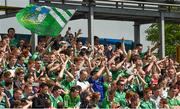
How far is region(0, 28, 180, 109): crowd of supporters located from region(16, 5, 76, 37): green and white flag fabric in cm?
44

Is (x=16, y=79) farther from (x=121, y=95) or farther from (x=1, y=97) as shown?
(x=121, y=95)

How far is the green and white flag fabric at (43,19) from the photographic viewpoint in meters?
18.8

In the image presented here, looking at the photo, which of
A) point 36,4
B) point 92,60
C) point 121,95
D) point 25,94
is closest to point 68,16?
point 36,4

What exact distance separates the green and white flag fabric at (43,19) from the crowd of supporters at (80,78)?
1.46 feet

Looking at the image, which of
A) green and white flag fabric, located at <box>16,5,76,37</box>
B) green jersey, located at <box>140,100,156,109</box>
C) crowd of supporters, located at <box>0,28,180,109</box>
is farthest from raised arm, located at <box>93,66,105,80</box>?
green and white flag fabric, located at <box>16,5,76,37</box>

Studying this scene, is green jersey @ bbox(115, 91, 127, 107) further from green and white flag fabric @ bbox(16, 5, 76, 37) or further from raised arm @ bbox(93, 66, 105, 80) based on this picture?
green and white flag fabric @ bbox(16, 5, 76, 37)

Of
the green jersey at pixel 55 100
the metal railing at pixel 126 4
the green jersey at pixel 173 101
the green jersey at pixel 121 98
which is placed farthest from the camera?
the metal railing at pixel 126 4

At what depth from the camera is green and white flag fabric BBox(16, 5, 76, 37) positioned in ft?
61.7

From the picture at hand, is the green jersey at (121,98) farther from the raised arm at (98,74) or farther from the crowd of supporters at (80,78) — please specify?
the raised arm at (98,74)

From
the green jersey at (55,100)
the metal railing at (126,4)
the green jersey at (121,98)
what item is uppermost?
the metal railing at (126,4)

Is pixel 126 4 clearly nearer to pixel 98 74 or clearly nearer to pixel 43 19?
pixel 43 19

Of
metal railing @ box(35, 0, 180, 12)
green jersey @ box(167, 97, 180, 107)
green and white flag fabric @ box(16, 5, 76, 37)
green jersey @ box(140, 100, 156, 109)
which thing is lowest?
green jersey @ box(167, 97, 180, 107)

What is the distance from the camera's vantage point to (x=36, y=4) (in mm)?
20406

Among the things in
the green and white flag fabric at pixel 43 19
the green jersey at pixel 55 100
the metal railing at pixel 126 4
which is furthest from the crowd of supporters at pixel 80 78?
the metal railing at pixel 126 4
